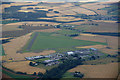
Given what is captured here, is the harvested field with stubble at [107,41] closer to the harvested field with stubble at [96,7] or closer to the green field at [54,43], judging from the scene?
the green field at [54,43]

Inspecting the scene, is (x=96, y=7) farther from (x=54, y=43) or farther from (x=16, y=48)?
(x=16, y=48)

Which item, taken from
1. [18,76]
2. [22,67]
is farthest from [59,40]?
[18,76]

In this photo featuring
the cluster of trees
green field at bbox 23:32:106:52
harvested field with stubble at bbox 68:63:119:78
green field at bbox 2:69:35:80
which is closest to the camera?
green field at bbox 2:69:35:80

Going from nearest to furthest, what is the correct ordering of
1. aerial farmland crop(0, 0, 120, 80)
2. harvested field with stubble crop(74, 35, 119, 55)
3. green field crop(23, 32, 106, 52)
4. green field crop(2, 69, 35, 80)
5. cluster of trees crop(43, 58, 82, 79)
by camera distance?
1. green field crop(2, 69, 35, 80)
2. cluster of trees crop(43, 58, 82, 79)
3. aerial farmland crop(0, 0, 120, 80)
4. harvested field with stubble crop(74, 35, 119, 55)
5. green field crop(23, 32, 106, 52)

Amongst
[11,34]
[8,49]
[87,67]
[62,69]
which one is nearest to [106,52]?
[87,67]

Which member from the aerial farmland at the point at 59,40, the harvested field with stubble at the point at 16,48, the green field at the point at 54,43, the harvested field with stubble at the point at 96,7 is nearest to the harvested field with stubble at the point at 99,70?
the aerial farmland at the point at 59,40

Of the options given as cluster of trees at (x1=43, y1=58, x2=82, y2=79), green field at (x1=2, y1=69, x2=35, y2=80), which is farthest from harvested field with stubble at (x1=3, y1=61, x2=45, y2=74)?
cluster of trees at (x1=43, y1=58, x2=82, y2=79)

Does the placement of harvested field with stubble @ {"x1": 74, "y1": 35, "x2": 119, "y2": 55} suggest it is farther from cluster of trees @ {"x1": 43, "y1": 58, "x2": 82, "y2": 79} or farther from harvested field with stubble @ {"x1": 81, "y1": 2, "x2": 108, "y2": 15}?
harvested field with stubble @ {"x1": 81, "y1": 2, "x2": 108, "y2": 15}
